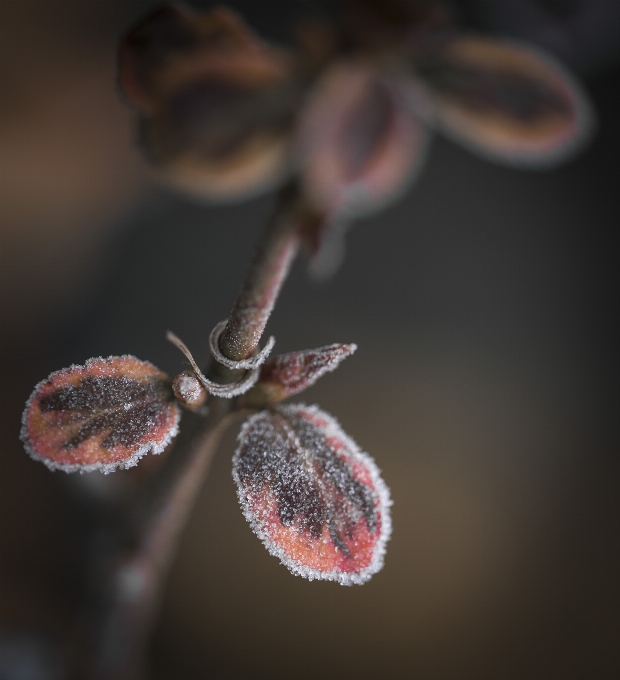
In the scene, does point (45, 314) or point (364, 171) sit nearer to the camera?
point (364, 171)

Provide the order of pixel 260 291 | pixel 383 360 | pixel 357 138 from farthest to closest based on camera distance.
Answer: pixel 383 360 → pixel 357 138 → pixel 260 291

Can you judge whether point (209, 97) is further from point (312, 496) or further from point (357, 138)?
point (312, 496)

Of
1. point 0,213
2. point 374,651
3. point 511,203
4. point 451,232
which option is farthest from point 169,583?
point 511,203

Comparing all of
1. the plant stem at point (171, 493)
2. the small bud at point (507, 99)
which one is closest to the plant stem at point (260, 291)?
the plant stem at point (171, 493)

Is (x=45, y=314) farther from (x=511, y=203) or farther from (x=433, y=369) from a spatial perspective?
(x=511, y=203)

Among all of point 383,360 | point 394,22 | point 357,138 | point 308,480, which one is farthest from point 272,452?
point 383,360
